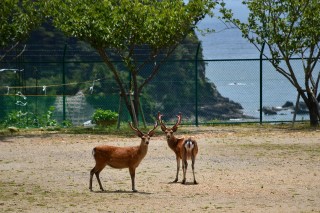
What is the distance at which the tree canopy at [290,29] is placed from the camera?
2664 cm

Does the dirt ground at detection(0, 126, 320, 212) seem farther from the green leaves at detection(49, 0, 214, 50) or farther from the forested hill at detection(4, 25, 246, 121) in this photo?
the forested hill at detection(4, 25, 246, 121)

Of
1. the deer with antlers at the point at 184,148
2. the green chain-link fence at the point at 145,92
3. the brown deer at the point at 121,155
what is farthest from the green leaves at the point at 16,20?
the brown deer at the point at 121,155

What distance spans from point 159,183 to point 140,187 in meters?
0.57

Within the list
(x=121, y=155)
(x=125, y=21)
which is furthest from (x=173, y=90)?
(x=121, y=155)

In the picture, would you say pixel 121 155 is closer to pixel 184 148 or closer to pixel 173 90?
pixel 184 148

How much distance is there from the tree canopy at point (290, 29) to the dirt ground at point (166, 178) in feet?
14.4

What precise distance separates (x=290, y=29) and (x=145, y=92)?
8043mm

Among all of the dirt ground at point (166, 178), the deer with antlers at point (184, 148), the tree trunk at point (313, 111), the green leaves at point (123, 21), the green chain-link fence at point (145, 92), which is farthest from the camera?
the green chain-link fence at point (145, 92)

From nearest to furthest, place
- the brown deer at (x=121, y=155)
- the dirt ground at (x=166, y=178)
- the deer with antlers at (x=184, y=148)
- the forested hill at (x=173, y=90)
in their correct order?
the dirt ground at (x=166, y=178) → the brown deer at (x=121, y=155) → the deer with antlers at (x=184, y=148) → the forested hill at (x=173, y=90)

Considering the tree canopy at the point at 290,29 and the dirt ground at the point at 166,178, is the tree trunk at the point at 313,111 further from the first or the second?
the dirt ground at the point at 166,178

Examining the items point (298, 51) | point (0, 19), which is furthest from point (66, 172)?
point (298, 51)

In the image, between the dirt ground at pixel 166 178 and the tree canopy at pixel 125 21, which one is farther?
the tree canopy at pixel 125 21

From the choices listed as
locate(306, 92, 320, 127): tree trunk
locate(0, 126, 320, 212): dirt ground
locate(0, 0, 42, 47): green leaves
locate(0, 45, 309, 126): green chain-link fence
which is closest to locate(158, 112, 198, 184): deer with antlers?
locate(0, 126, 320, 212): dirt ground

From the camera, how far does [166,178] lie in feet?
50.6
